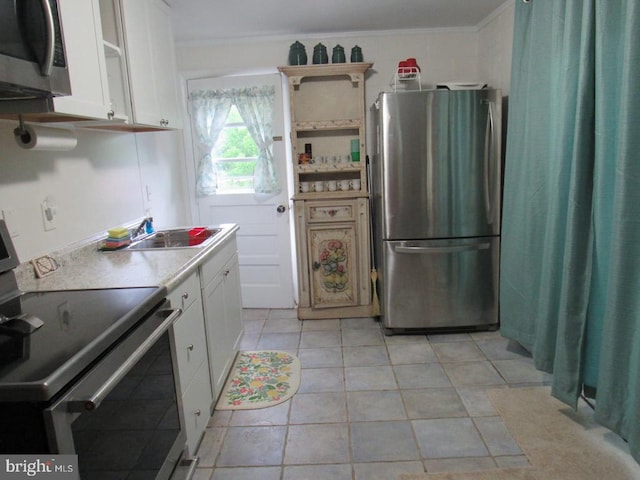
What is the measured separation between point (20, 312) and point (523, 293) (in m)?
2.48

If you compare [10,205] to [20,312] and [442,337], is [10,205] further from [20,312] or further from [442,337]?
[442,337]

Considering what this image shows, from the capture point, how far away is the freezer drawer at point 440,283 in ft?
9.80

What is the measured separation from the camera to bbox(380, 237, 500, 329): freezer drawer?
2986 mm

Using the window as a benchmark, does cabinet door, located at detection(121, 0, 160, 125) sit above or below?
above

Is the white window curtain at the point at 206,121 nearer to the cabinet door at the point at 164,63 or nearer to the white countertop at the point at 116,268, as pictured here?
the cabinet door at the point at 164,63

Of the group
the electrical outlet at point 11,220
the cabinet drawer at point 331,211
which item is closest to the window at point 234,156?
the cabinet drawer at point 331,211

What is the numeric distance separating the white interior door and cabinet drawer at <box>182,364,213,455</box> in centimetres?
166

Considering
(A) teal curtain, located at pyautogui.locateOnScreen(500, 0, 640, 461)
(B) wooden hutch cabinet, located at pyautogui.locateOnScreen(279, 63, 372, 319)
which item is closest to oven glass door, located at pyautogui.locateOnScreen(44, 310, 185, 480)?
(A) teal curtain, located at pyautogui.locateOnScreen(500, 0, 640, 461)

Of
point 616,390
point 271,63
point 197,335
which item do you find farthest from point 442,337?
point 271,63

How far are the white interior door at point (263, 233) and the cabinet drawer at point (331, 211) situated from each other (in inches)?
15.7

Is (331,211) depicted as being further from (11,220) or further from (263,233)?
(11,220)

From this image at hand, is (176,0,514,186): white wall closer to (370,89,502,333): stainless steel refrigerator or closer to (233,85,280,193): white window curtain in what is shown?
(233,85,280,193): white window curtain

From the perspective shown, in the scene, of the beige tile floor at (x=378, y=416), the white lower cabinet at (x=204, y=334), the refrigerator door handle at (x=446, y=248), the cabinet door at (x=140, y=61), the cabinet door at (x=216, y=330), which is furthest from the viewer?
the refrigerator door handle at (x=446, y=248)

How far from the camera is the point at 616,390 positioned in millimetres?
1747
